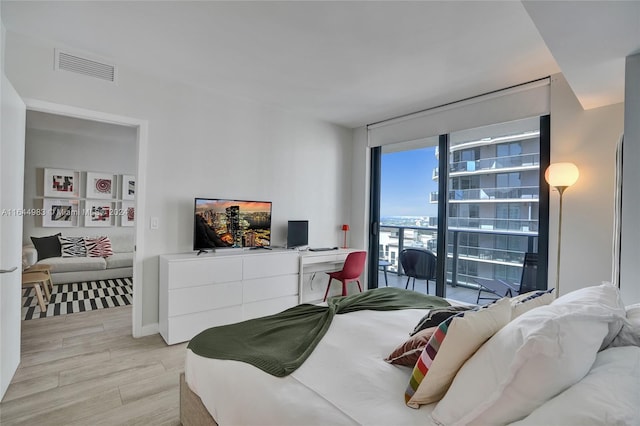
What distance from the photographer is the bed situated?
852mm

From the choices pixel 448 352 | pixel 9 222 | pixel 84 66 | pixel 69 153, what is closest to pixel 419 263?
pixel 448 352

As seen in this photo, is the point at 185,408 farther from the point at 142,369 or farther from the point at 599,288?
the point at 599,288

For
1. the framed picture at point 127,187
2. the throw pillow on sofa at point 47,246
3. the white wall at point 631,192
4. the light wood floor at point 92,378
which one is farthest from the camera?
the framed picture at point 127,187

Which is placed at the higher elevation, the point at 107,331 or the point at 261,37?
the point at 261,37

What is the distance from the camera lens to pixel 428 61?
278cm

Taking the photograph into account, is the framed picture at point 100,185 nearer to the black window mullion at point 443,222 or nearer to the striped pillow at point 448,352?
the black window mullion at point 443,222

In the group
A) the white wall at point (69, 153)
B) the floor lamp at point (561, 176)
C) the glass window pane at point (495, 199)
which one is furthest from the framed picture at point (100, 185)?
the floor lamp at point (561, 176)

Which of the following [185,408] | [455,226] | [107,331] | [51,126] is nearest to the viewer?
[185,408]

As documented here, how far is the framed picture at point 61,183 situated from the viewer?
5480 millimetres

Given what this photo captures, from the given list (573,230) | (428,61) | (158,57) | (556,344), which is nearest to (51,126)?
(158,57)

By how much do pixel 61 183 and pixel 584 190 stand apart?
7.50 m

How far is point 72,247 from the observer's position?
18.0 feet

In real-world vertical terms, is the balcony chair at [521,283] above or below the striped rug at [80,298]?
above

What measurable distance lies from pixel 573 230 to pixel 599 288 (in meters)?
1.89
